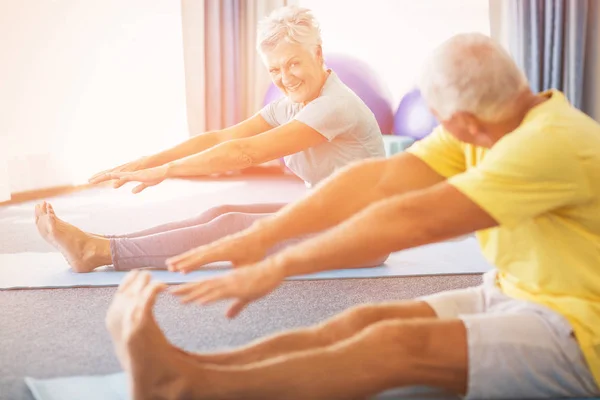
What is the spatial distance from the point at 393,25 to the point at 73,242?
12.2 feet

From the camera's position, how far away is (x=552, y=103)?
4.33 ft

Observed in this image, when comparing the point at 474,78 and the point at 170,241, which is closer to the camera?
the point at 474,78

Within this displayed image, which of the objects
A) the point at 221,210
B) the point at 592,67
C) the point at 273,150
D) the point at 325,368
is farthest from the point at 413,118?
the point at 325,368

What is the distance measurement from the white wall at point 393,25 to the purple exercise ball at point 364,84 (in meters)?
0.46

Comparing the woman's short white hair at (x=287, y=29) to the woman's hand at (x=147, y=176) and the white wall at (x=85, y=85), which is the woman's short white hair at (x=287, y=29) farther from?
the white wall at (x=85, y=85)

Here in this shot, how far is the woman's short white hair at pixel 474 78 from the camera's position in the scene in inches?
49.6

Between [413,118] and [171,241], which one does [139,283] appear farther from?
[413,118]

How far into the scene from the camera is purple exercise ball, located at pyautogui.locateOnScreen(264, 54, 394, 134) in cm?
493

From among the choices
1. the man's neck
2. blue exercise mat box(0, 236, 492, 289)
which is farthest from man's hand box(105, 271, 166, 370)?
blue exercise mat box(0, 236, 492, 289)

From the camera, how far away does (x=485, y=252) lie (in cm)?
144

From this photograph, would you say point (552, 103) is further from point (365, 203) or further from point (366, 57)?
point (366, 57)

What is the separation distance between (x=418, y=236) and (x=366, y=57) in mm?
4533

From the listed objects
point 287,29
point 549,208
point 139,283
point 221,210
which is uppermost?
point 287,29

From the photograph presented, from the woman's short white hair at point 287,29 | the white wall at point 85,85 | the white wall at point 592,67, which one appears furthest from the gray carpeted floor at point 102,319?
the white wall at point 592,67
